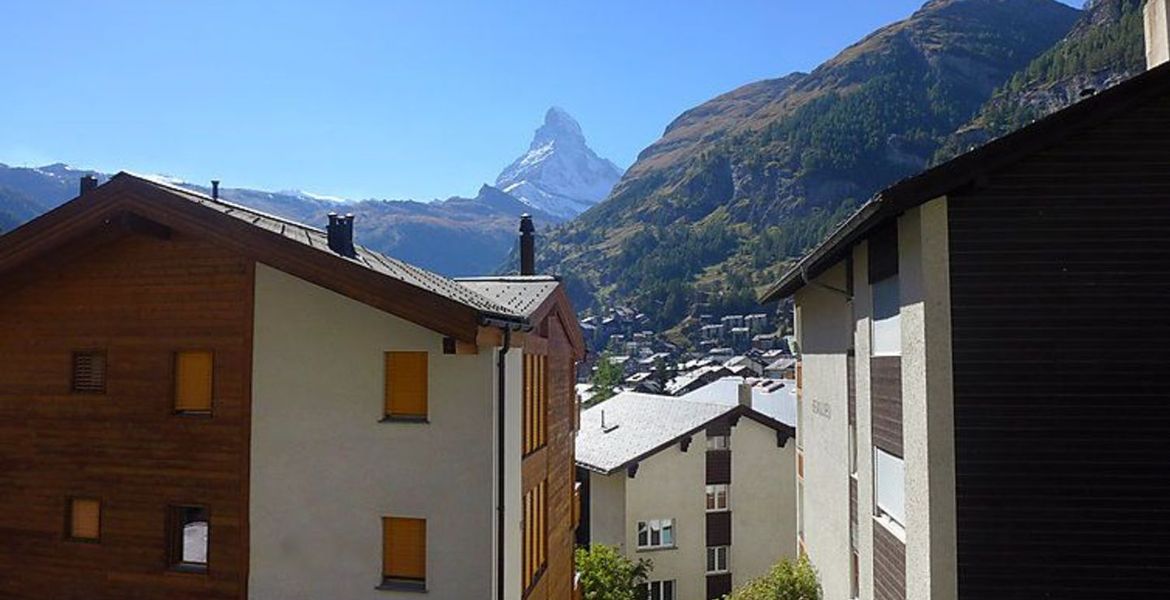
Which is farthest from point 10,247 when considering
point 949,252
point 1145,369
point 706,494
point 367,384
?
point 706,494

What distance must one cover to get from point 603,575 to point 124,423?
60.4ft

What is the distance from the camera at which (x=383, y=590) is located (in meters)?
12.2

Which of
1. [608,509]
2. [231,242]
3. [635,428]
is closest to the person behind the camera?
[231,242]

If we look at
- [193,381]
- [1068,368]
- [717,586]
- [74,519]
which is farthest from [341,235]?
[717,586]

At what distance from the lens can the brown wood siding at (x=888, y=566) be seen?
428 inches

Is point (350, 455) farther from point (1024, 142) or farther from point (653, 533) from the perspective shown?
point (653, 533)

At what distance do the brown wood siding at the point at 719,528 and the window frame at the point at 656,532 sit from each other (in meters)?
1.48

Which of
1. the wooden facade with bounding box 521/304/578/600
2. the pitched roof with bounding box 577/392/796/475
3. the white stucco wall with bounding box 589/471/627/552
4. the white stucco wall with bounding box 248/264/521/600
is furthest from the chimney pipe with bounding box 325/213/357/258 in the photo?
the white stucco wall with bounding box 589/471/627/552

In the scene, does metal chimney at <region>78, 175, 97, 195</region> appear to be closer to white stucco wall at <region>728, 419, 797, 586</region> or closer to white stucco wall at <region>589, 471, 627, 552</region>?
white stucco wall at <region>589, 471, 627, 552</region>

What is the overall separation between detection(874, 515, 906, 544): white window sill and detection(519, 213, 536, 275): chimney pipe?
10049mm

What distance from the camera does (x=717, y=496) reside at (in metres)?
35.0

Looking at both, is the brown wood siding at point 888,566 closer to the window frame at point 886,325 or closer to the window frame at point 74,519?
the window frame at point 886,325

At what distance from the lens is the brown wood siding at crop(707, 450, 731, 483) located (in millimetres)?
34906

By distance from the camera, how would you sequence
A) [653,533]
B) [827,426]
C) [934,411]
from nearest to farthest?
1. [934,411]
2. [827,426]
3. [653,533]
